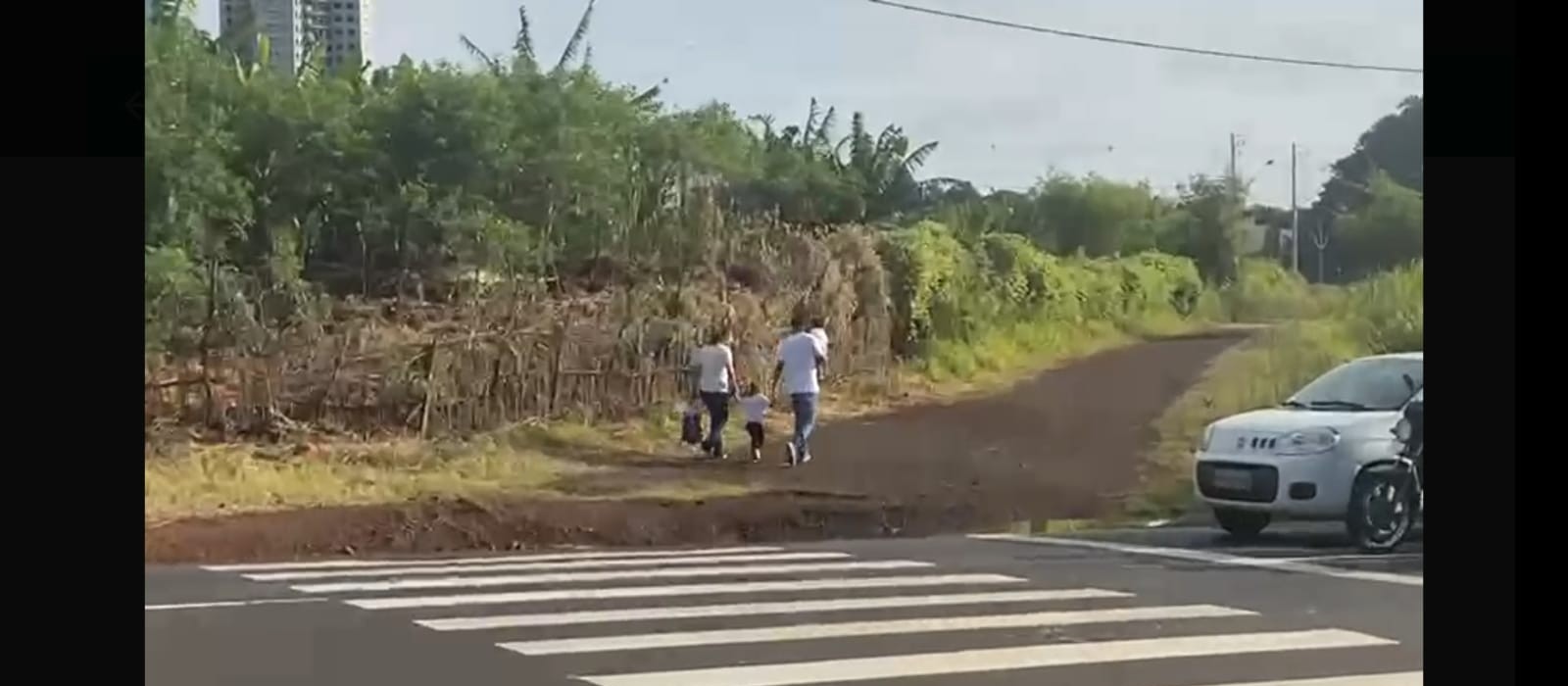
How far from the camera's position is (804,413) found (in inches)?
682

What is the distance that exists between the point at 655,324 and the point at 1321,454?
262 inches

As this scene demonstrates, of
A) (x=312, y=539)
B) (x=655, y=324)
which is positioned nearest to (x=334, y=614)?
(x=312, y=539)

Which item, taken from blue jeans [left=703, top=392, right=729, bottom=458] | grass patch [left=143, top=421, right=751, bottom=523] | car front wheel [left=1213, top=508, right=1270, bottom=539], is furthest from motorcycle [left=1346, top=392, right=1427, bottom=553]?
blue jeans [left=703, top=392, right=729, bottom=458]

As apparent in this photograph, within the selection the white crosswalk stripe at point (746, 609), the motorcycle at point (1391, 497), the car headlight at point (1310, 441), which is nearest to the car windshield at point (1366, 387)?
the motorcycle at point (1391, 497)

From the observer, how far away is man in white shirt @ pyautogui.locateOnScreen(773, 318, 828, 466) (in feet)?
56.4

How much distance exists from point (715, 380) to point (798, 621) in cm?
793

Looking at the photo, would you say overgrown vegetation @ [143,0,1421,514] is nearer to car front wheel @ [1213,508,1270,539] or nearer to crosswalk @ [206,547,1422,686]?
car front wheel @ [1213,508,1270,539]

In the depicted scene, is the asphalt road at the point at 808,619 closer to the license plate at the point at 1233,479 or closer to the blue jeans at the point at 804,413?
the license plate at the point at 1233,479

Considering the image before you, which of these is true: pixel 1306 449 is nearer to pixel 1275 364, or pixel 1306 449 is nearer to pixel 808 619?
pixel 1275 364

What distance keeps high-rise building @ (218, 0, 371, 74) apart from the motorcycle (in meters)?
7.98

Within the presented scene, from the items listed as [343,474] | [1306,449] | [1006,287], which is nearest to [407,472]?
[343,474]

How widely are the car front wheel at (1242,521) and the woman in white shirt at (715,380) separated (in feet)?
15.8

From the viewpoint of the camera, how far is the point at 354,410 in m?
16.5

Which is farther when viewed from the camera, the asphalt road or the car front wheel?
the car front wheel
